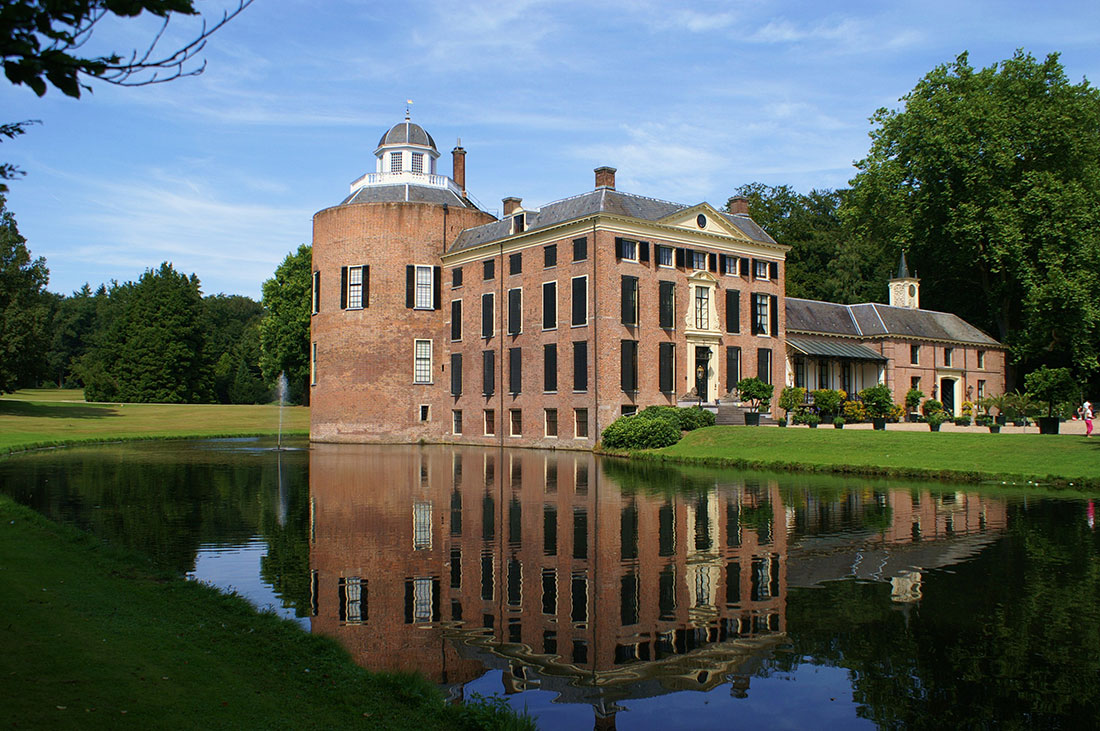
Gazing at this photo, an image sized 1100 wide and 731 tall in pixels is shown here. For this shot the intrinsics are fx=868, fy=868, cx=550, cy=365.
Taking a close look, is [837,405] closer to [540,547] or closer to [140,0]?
[540,547]

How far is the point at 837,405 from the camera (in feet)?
135

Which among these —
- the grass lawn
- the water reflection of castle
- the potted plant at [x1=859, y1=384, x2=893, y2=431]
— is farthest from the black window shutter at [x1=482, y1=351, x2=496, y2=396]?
the water reflection of castle

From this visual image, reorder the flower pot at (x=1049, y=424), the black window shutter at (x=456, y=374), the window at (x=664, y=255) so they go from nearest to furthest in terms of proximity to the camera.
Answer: the flower pot at (x=1049, y=424) < the window at (x=664, y=255) < the black window shutter at (x=456, y=374)

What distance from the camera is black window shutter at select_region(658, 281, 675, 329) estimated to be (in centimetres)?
3894

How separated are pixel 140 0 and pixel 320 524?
1277 cm

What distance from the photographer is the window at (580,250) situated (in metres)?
37.5

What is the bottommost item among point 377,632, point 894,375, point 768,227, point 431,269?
point 377,632

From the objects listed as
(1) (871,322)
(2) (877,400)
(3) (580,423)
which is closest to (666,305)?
(3) (580,423)

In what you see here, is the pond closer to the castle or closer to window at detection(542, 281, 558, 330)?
the castle

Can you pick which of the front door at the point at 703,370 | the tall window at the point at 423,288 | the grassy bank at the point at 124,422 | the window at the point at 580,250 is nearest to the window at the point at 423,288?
the tall window at the point at 423,288

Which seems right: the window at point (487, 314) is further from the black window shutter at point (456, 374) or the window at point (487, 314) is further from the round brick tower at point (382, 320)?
the round brick tower at point (382, 320)

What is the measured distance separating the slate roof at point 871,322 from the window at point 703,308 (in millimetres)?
6937

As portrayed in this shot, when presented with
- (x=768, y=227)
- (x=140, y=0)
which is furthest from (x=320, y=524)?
(x=768, y=227)

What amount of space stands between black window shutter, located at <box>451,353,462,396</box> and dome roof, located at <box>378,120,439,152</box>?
42.5 ft
